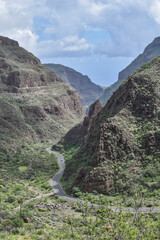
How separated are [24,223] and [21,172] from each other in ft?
115

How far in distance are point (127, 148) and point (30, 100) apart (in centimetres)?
9075

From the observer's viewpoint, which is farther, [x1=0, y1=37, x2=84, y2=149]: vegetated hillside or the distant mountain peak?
the distant mountain peak

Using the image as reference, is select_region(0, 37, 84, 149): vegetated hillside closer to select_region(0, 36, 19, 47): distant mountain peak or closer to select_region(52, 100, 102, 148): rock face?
select_region(0, 36, 19, 47): distant mountain peak

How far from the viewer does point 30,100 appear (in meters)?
128

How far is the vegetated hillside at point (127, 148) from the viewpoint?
3912cm

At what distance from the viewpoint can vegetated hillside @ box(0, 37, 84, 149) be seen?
103m

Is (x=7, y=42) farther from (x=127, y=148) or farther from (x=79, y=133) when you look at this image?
(x=127, y=148)

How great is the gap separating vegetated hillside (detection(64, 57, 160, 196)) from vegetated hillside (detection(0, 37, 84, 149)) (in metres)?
41.9

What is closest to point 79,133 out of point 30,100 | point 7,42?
point 30,100

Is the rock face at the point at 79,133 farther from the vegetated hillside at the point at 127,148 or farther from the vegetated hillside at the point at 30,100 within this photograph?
the vegetated hillside at the point at 127,148

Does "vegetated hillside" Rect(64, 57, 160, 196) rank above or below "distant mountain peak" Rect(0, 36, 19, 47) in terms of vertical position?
below

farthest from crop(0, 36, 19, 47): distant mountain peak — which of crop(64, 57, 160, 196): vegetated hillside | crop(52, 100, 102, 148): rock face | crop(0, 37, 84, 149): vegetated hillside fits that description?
crop(64, 57, 160, 196): vegetated hillside

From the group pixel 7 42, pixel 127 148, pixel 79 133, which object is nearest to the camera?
pixel 127 148

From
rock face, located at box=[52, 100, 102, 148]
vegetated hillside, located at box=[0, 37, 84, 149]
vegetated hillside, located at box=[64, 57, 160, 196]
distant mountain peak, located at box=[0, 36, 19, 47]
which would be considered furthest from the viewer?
distant mountain peak, located at box=[0, 36, 19, 47]
